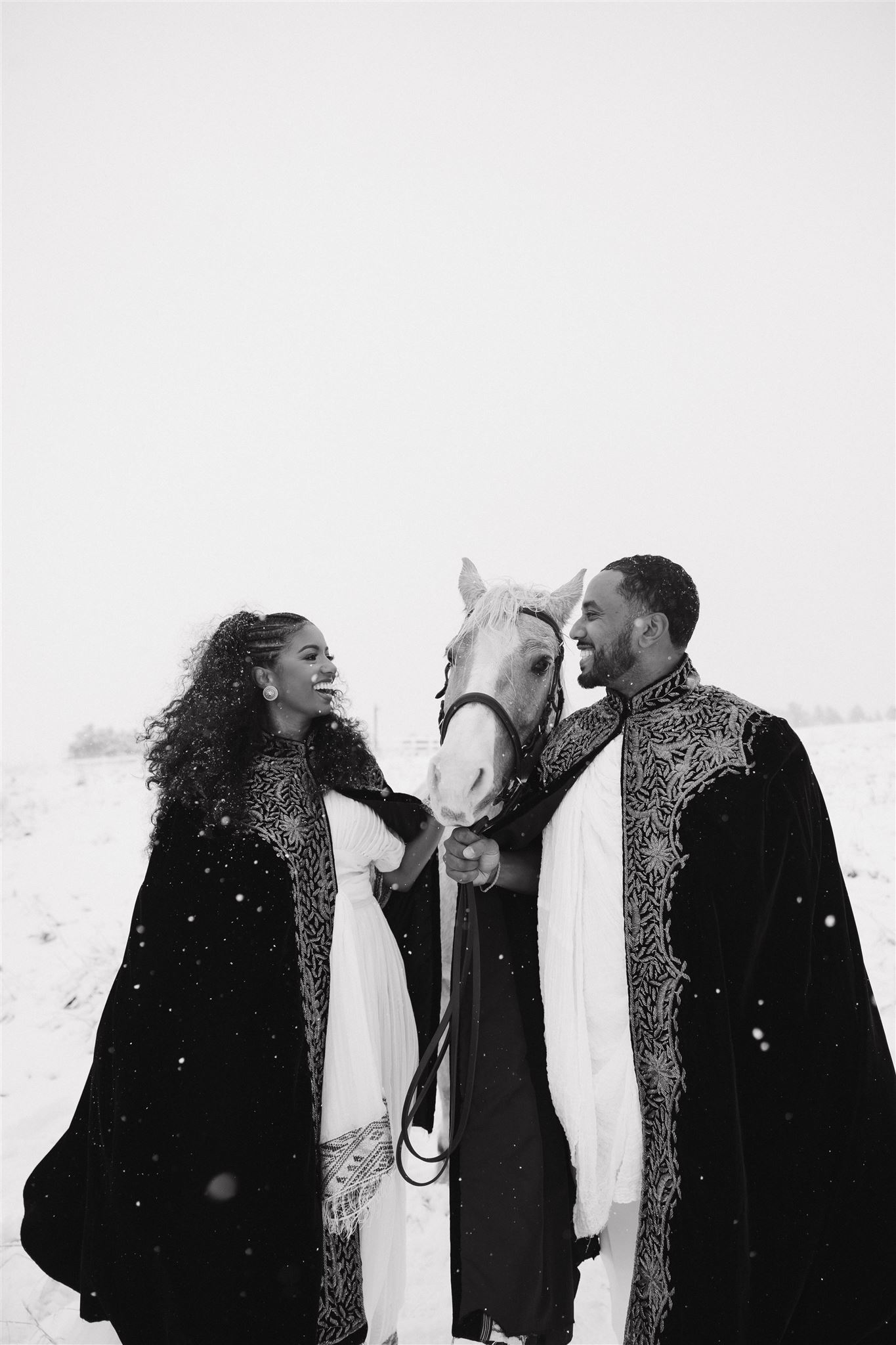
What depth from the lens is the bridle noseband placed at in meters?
2.45

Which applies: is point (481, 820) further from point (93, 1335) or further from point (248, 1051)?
point (93, 1335)

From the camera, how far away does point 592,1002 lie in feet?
7.22

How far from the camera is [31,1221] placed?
2.60 m

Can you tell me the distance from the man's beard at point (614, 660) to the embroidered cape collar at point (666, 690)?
98 millimetres

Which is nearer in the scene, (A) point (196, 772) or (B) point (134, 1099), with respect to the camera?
(B) point (134, 1099)

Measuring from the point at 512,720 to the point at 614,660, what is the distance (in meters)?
0.43

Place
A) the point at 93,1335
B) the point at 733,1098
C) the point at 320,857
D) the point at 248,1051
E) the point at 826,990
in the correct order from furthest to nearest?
1. the point at 93,1335
2. the point at 320,857
3. the point at 248,1051
4. the point at 826,990
5. the point at 733,1098

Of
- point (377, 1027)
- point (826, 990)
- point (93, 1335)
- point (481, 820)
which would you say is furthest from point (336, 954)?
point (93, 1335)

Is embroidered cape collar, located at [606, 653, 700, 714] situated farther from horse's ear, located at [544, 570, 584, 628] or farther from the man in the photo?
horse's ear, located at [544, 570, 584, 628]

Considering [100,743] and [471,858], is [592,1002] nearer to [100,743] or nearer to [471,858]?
[471,858]

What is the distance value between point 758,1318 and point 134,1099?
198 cm

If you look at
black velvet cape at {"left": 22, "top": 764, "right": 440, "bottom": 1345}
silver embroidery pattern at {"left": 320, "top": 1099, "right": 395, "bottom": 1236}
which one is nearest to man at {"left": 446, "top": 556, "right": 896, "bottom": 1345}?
silver embroidery pattern at {"left": 320, "top": 1099, "right": 395, "bottom": 1236}

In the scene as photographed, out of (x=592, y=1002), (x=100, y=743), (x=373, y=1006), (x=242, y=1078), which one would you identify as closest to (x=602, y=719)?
(x=592, y=1002)

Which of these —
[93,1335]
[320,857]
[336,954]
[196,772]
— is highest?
[196,772]
